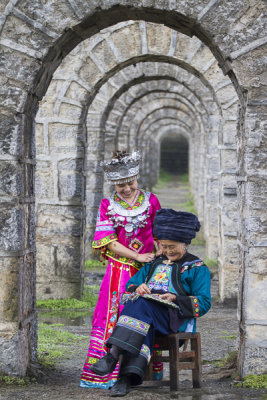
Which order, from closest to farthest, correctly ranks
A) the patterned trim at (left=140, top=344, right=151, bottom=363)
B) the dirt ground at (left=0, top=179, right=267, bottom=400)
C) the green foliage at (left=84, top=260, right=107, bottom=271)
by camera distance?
the patterned trim at (left=140, top=344, right=151, bottom=363)
the dirt ground at (left=0, top=179, right=267, bottom=400)
the green foliage at (left=84, top=260, right=107, bottom=271)

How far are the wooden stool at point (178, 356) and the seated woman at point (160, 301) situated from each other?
2.4 inches

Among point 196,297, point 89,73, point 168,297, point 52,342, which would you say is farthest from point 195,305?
point 89,73

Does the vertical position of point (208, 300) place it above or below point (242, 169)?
below

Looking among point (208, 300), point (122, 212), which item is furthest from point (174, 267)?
point (122, 212)

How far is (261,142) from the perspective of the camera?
15.9 ft

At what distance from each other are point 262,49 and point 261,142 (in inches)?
24.4

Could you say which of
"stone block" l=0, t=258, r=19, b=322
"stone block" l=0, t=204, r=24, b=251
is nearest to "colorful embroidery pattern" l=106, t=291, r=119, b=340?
"stone block" l=0, t=258, r=19, b=322

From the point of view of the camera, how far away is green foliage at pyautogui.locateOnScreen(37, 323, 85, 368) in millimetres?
5821

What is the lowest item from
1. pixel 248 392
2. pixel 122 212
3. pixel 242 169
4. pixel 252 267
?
pixel 248 392

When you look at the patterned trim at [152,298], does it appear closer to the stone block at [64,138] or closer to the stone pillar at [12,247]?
the stone pillar at [12,247]

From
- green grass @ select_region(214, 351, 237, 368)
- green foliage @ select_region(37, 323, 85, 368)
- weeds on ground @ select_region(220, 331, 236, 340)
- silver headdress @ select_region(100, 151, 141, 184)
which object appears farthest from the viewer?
weeds on ground @ select_region(220, 331, 236, 340)

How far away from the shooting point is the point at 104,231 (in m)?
5.17

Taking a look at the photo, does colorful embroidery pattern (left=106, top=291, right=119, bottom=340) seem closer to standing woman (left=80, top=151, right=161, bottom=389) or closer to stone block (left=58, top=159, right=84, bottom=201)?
standing woman (left=80, top=151, right=161, bottom=389)

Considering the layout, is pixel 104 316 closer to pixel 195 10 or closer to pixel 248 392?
pixel 248 392
